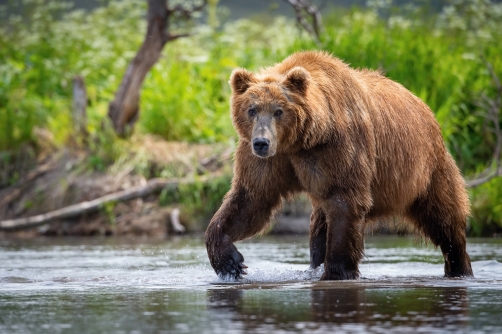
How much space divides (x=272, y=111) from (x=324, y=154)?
1.58 ft

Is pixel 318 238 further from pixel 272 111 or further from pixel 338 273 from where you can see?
pixel 272 111

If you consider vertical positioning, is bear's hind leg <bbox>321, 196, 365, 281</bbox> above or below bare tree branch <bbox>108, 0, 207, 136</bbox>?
below

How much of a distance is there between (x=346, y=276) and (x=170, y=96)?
703 cm

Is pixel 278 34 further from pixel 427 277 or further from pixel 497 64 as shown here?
pixel 427 277

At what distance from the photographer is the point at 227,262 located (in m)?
7.09

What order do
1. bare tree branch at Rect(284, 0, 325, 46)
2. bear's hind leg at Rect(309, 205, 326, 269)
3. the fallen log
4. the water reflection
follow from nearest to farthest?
the water reflection, bear's hind leg at Rect(309, 205, 326, 269), the fallen log, bare tree branch at Rect(284, 0, 325, 46)

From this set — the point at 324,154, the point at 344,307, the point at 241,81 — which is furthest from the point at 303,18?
the point at 344,307

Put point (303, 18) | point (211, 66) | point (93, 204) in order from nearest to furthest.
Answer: point (93, 204)
point (303, 18)
point (211, 66)

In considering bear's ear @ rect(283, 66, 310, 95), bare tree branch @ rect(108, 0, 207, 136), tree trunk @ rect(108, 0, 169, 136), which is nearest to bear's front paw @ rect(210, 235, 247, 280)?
bear's ear @ rect(283, 66, 310, 95)

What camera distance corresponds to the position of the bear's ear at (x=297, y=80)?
21.9 ft

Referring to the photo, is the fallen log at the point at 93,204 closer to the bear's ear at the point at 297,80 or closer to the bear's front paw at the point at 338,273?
the bear's front paw at the point at 338,273

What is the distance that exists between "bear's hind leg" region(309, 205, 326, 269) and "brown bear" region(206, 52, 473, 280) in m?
0.13

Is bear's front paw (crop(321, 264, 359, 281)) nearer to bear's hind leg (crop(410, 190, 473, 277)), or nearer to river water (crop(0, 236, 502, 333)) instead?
river water (crop(0, 236, 502, 333))

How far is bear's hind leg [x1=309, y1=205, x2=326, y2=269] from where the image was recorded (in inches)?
309
